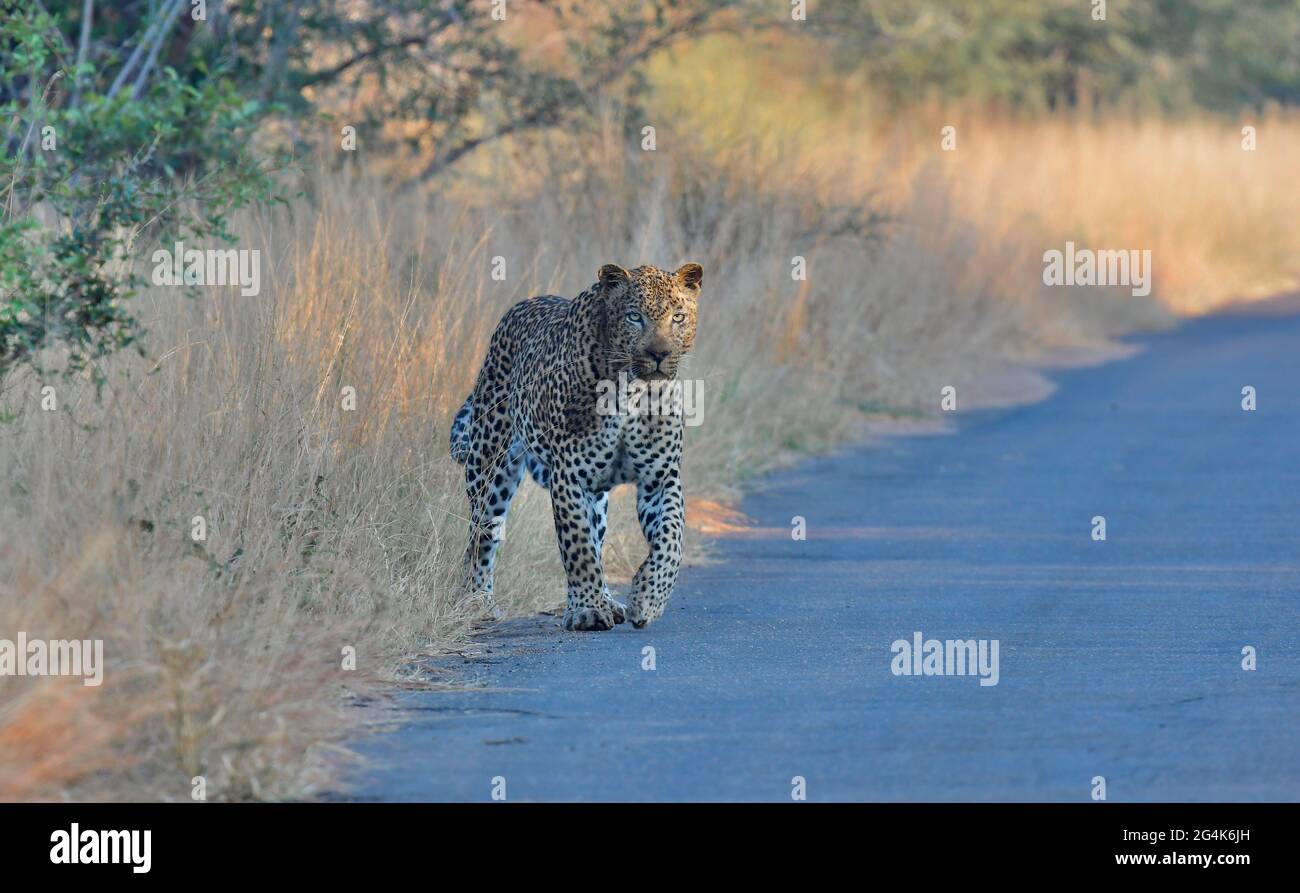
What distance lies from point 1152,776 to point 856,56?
33685 millimetres

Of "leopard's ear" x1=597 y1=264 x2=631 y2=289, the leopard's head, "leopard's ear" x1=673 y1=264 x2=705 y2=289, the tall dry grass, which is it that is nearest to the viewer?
the leopard's head

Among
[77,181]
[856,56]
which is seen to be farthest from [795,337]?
[856,56]

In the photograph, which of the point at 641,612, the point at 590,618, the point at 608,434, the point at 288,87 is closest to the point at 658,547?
the point at 641,612

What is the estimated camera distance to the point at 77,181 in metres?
13.8

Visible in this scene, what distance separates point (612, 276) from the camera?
947cm

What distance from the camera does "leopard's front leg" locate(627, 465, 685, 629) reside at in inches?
372

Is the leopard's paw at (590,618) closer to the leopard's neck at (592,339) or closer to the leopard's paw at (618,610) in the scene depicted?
the leopard's paw at (618,610)

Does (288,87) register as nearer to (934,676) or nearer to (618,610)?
(618,610)

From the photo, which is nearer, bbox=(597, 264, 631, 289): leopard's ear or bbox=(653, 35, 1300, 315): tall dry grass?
bbox=(597, 264, 631, 289): leopard's ear

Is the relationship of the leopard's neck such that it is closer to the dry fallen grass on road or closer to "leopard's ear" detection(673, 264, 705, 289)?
"leopard's ear" detection(673, 264, 705, 289)

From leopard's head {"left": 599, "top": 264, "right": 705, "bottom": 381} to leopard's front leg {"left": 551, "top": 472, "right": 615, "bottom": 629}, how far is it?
0.57 m

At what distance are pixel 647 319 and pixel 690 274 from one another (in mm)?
375

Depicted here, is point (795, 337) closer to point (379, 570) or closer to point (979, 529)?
point (979, 529)

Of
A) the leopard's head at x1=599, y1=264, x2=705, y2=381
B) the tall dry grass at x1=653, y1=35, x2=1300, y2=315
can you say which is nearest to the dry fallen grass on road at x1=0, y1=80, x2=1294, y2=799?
the leopard's head at x1=599, y1=264, x2=705, y2=381
